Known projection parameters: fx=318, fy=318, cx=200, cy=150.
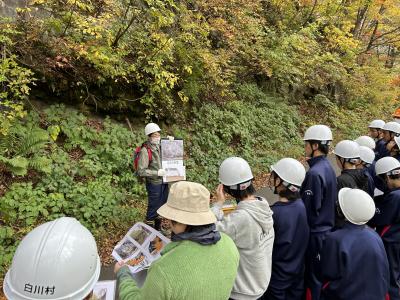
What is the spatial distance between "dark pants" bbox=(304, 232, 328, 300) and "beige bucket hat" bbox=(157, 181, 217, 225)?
1.99 meters

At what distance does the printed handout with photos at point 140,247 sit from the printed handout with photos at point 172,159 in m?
2.71

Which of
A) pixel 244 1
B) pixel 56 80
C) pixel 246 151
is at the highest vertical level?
pixel 244 1

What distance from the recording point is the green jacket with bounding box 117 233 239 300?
1.90 m

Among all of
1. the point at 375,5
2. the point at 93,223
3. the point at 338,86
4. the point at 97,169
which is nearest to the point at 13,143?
the point at 97,169

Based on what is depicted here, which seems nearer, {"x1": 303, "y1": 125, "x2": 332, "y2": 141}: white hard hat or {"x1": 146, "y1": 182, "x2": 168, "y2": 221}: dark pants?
{"x1": 303, "y1": 125, "x2": 332, "y2": 141}: white hard hat

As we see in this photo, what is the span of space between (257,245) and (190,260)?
1081mm

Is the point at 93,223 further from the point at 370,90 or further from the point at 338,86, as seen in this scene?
the point at 370,90

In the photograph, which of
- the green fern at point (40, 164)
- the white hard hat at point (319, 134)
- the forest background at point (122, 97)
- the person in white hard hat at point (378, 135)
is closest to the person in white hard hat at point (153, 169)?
the forest background at point (122, 97)

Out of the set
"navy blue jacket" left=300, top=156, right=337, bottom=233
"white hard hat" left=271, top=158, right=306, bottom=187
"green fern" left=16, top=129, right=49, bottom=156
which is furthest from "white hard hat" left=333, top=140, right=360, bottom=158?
"green fern" left=16, top=129, right=49, bottom=156

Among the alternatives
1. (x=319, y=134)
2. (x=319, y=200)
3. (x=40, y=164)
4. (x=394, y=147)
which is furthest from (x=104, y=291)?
(x=394, y=147)

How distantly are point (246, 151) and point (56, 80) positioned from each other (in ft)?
19.6

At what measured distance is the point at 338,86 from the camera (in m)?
17.5

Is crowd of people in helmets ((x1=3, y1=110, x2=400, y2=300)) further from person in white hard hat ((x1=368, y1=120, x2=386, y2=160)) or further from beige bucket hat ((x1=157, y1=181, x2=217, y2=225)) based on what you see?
person in white hard hat ((x1=368, y1=120, x2=386, y2=160))

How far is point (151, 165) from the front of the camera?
5.98m
